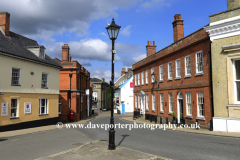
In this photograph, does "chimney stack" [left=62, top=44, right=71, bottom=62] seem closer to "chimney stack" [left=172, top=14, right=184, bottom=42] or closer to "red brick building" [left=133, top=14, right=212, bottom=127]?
"red brick building" [left=133, top=14, right=212, bottom=127]

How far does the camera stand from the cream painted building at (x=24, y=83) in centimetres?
1730

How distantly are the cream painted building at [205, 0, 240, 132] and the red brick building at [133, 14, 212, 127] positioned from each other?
863 millimetres

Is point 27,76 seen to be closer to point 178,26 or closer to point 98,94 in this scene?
point 178,26

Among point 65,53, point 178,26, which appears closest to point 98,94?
point 65,53

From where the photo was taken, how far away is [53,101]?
77.6 ft

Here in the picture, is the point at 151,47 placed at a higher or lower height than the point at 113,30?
higher

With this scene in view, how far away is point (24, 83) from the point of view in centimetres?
1939

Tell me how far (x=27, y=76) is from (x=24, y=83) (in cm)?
77

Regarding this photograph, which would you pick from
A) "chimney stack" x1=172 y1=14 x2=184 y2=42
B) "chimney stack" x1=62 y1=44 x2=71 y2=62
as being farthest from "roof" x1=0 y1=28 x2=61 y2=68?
"chimney stack" x1=172 y1=14 x2=184 y2=42

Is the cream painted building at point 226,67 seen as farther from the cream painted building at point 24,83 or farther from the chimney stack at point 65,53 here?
the chimney stack at point 65,53

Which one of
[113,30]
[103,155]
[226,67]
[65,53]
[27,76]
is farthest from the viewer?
[65,53]

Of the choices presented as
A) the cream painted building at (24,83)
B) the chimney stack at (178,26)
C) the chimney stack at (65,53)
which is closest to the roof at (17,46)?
the cream painted building at (24,83)

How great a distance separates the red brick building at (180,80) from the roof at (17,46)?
41.1 feet

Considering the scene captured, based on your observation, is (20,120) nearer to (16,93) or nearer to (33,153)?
(16,93)
